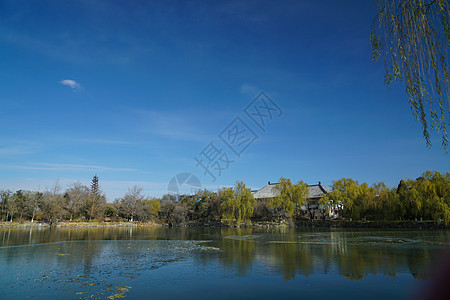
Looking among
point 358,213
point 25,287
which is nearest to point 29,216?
point 25,287

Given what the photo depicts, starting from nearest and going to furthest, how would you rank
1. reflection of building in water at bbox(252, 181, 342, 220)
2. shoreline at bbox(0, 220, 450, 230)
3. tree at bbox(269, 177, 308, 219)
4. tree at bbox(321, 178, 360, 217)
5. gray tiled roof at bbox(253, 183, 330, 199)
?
1. shoreline at bbox(0, 220, 450, 230)
2. tree at bbox(321, 178, 360, 217)
3. tree at bbox(269, 177, 308, 219)
4. reflection of building in water at bbox(252, 181, 342, 220)
5. gray tiled roof at bbox(253, 183, 330, 199)

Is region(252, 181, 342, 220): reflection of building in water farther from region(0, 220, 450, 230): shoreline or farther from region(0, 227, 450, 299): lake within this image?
region(0, 227, 450, 299): lake

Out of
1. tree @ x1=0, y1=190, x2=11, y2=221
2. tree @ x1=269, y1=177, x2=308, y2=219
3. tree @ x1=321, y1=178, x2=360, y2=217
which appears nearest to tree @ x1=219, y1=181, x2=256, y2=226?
tree @ x1=269, y1=177, x2=308, y2=219

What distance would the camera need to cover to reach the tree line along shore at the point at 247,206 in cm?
2900

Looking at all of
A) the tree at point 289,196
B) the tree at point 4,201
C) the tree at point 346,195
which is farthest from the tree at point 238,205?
the tree at point 4,201

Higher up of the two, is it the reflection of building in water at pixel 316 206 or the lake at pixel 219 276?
the reflection of building in water at pixel 316 206

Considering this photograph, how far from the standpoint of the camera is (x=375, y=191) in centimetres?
3469

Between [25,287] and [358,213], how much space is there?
3366 centimetres

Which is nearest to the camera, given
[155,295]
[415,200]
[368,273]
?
[155,295]

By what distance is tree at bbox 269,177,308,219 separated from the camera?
3776cm

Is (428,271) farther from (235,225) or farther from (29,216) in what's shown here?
(29,216)

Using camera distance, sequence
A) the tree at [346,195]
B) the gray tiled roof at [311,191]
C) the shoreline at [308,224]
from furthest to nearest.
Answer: the gray tiled roof at [311,191]
the tree at [346,195]
the shoreline at [308,224]

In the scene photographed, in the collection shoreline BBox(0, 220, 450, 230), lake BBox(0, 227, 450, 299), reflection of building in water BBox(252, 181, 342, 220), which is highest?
reflection of building in water BBox(252, 181, 342, 220)

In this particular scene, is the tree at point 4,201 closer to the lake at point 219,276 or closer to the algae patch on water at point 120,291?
the lake at point 219,276
